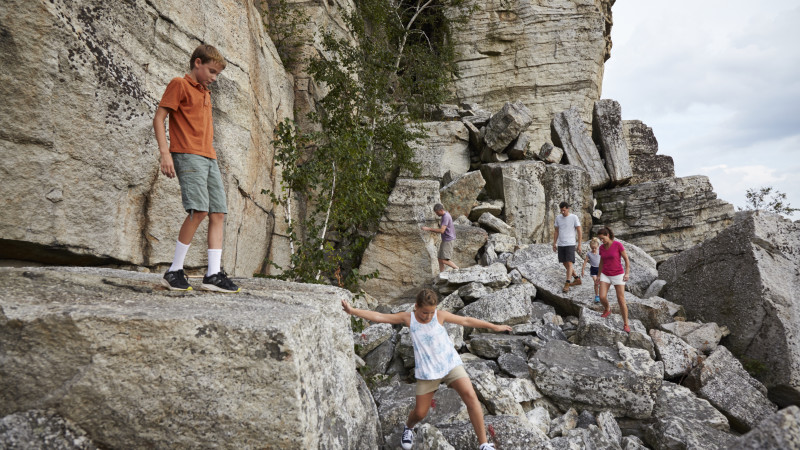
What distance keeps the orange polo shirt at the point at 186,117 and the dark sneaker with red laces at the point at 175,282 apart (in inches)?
42.8

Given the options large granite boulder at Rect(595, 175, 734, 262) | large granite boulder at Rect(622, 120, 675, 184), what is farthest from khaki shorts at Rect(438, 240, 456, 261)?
large granite boulder at Rect(622, 120, 675, 184)

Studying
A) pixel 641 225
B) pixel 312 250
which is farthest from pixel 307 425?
pixel 641 225

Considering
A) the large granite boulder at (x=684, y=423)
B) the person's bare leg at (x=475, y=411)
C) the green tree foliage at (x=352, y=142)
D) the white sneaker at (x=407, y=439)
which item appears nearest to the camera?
the person's bare leg at (x=475, y=411)

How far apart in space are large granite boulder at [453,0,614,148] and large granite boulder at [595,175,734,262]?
18.6 feet

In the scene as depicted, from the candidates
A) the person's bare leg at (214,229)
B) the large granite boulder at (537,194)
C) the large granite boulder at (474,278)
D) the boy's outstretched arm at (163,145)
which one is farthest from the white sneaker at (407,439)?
the large granite boulder at (537,194)

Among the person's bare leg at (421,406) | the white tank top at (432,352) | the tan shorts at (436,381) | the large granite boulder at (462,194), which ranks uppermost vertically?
the large granite boulder at (462,194)

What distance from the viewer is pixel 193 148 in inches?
155

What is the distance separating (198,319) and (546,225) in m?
13.0

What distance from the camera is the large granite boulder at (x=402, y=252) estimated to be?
1173 cm

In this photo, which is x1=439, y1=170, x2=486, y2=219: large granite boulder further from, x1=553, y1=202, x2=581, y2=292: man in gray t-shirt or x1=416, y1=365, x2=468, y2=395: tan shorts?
x1=416, y1=365, x2=468, y2=395: tan shorts

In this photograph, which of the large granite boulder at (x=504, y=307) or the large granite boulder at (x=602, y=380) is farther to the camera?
the large granite boulder at (x=504, y=307)

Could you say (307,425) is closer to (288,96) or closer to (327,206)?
(327,206)

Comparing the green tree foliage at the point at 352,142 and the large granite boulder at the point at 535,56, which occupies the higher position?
the large granite boulder at the point at 535,56

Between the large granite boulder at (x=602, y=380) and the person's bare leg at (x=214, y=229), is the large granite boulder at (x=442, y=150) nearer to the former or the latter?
the large granite boulder at (x=602, y=380)
